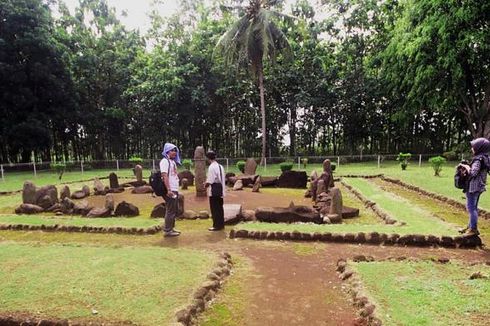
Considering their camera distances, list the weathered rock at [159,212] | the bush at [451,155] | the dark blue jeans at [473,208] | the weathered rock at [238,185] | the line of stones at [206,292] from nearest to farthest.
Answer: the line of stones at [206,292], the dark blue jeans at [473,208], the weathered rock at [159,212], the weathered rock at [238,185], the bush at [451,155]

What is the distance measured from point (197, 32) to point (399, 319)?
24.9 meters

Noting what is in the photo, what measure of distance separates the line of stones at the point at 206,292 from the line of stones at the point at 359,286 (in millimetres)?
1702

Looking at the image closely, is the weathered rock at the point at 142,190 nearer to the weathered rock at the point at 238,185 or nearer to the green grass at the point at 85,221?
the weathered rock at the point at 238,185

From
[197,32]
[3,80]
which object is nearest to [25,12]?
[3,80]

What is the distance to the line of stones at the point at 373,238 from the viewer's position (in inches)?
266

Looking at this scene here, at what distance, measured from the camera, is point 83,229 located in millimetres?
8281

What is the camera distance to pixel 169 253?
6.25 meters

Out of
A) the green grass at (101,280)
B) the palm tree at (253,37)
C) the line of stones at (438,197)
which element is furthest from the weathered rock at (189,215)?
the palm tree at (253,37)

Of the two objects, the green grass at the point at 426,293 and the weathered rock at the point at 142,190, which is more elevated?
the weathered rock at the point at 142,190

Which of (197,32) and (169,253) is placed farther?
(197,32)

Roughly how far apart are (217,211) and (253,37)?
16235mm

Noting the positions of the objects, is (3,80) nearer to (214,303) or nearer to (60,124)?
(60,124)

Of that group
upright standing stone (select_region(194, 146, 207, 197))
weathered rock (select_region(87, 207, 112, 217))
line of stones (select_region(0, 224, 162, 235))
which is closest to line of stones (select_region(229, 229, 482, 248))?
line of stones (select_region(0, 224, 162, 235))

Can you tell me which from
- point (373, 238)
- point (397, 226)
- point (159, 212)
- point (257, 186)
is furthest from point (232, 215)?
point (257, 186)
